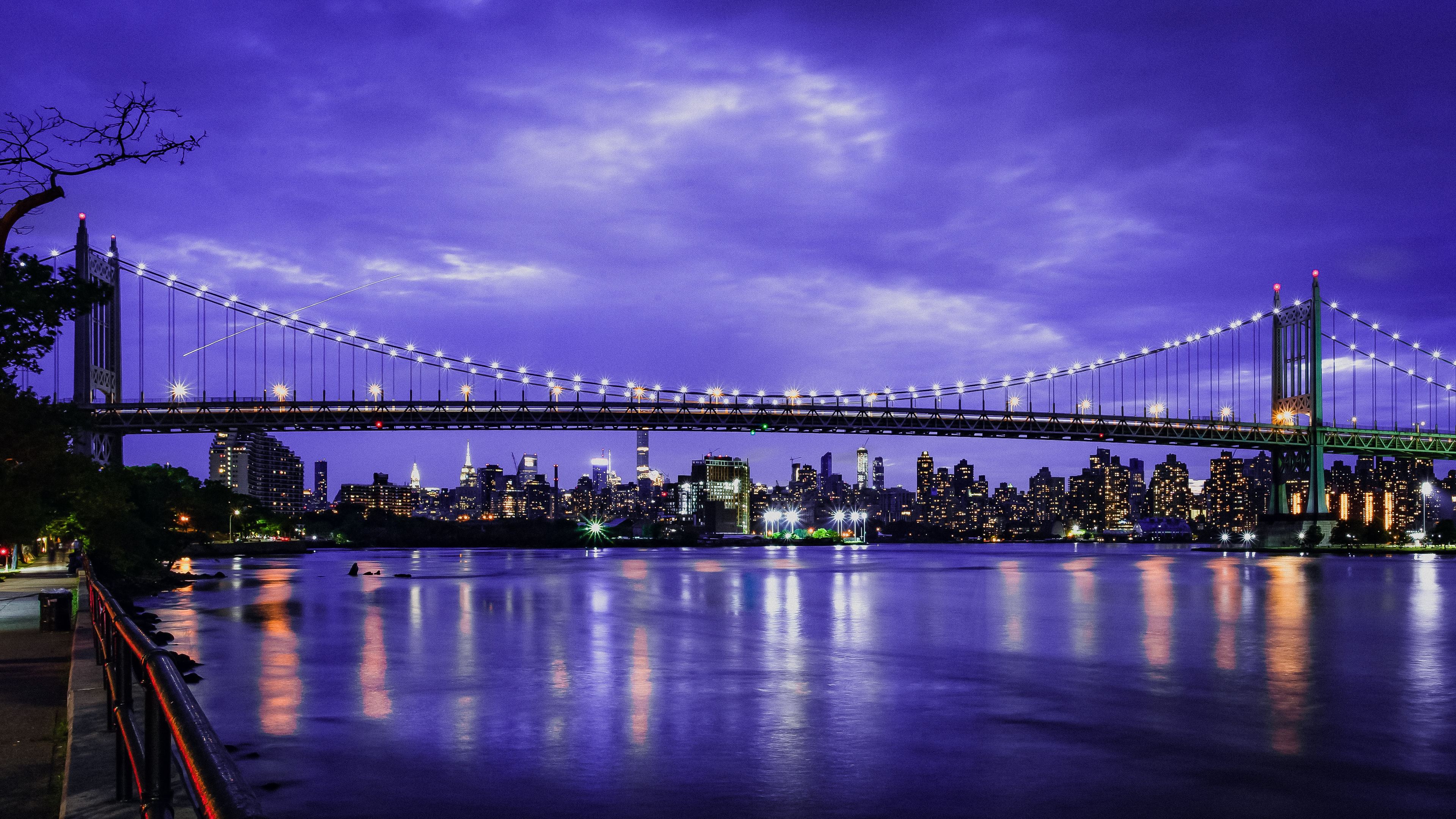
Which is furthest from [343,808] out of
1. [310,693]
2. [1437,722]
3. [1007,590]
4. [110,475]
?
[1007,590]

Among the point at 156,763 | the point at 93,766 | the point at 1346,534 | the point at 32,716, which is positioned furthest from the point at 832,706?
the point at 1346,534

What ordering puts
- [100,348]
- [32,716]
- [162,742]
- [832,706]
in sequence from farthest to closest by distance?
[100,348], [832,706], [32,716], [162,742]

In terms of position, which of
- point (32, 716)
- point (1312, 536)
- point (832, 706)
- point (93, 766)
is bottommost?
point (1312, 536)

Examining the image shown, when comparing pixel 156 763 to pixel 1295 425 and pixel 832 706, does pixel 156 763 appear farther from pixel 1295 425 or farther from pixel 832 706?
pixel 1295 425

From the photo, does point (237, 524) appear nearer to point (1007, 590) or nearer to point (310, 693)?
point (1007, 590)

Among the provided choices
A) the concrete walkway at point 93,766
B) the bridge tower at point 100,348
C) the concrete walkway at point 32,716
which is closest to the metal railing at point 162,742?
the concrete walkway at point 93,766

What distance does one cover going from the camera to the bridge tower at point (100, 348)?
2995 inches

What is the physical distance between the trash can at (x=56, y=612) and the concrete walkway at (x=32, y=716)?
0.37ft

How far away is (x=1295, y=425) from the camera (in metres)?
99.8

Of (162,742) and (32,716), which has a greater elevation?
(162,742)

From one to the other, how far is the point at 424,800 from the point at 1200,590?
4657 cm

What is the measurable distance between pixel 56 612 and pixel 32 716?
9.03m

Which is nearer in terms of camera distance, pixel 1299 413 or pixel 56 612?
pixel 56 612

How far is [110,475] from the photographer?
4438cm
